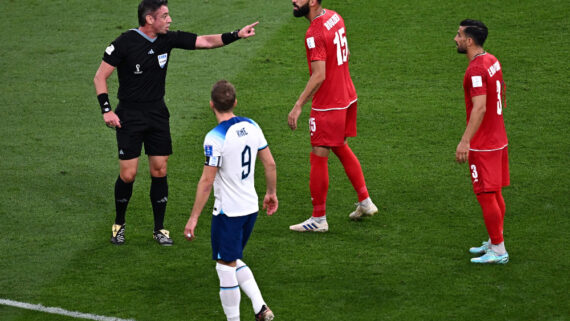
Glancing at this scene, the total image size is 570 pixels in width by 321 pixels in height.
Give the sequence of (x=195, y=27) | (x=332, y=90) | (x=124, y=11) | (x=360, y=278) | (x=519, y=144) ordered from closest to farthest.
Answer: (x=360, y=278)
(x=332, y=90)
(x=519, y=144)
(x=195, y=27)
(x=124, y=11)

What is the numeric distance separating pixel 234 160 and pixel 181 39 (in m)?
2.38

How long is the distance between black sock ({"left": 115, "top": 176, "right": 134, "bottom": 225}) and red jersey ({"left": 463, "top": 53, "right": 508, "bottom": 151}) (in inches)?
129

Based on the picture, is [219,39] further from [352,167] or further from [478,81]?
[478,81]

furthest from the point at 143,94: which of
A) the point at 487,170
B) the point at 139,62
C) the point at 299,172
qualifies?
the point at 487,170

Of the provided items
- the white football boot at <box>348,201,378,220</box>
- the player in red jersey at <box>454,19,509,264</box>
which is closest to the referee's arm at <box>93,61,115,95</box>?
the white football boot at <box>348,201,378,220</box>

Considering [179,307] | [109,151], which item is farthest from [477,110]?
[109,151]

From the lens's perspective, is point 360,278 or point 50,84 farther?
point 50,84

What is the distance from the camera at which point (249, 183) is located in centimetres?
632

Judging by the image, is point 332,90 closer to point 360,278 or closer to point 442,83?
point 360,278

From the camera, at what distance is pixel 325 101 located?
8.20m

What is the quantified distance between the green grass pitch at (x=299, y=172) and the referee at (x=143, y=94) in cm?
47

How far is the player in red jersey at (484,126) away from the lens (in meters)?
7.07

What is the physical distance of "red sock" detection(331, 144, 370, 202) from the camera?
8.45 metres

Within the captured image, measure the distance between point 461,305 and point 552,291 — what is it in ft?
2.68
